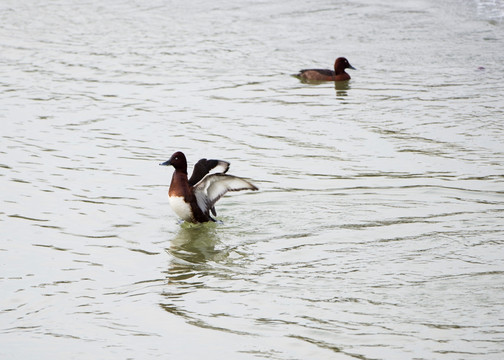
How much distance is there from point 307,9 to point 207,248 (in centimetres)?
1476

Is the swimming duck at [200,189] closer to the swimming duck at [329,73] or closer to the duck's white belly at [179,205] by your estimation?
the duck's white belly at [179,205]

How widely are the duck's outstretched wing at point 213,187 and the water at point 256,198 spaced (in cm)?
28

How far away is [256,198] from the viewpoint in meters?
10.0

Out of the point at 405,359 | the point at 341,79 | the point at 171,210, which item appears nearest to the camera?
the point at 405,359

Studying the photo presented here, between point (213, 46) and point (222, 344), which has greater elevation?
point (213, 46)

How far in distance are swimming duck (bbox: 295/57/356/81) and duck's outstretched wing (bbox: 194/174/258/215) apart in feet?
23.3

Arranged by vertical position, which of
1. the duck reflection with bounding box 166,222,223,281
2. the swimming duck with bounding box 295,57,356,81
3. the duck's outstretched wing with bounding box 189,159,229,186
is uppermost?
the swimming duck with bounding box 295,57,356,81

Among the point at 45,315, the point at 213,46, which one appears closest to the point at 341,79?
the point at 213,46

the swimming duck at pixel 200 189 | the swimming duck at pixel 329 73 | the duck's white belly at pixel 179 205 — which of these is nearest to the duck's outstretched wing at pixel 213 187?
the swimming duck at pixel 200 189

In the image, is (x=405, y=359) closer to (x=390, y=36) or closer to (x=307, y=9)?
(x=390, y=36)

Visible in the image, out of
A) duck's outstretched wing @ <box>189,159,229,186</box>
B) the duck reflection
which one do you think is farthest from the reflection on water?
duck's outstretched wing @ <box>189,159,229,186</box>

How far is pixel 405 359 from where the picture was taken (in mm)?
5938

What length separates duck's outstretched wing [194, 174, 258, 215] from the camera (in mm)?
8938

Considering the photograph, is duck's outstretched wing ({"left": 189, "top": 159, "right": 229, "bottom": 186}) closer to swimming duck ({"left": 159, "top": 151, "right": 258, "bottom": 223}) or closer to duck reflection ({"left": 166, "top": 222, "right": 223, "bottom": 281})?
swimming duck ({"left": 159, "top": 151, "right": 258, "bottom": 223})
